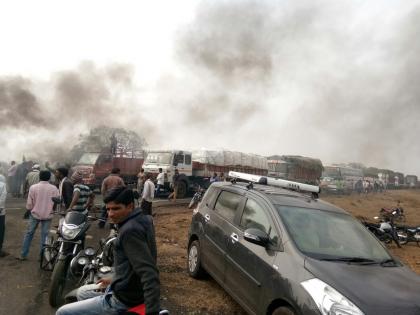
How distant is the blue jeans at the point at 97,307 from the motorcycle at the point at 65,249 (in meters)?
2.06

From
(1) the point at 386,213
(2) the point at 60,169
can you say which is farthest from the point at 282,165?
(2) the point at 60,169

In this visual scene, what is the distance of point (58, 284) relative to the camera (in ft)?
14.4

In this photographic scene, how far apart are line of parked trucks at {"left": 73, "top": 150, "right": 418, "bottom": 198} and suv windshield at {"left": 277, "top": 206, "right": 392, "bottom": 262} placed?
43.0 ft

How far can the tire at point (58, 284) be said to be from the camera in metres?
4.34

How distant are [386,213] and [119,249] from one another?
1360 centimetres

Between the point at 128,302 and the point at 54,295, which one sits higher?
the point at 128,302

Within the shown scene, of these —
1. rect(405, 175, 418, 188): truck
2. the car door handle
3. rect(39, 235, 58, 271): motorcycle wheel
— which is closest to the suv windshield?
the car door handle

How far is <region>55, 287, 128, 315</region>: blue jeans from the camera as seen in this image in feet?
7.95

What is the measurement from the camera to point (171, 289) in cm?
527

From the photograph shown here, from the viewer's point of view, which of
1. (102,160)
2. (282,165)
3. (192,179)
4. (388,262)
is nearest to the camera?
(388,262)

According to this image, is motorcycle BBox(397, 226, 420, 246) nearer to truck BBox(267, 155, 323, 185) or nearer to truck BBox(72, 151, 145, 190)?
truck BBox(72, 151, 145, 190)

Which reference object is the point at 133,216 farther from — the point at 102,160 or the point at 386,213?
the point at 102,160

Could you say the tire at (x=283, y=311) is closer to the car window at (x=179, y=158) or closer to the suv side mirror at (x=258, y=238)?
the suv side mirror at (x=258, y=238)

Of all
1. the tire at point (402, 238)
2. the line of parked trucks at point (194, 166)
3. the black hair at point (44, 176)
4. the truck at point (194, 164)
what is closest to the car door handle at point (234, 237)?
the black hair at point (44, 176)
